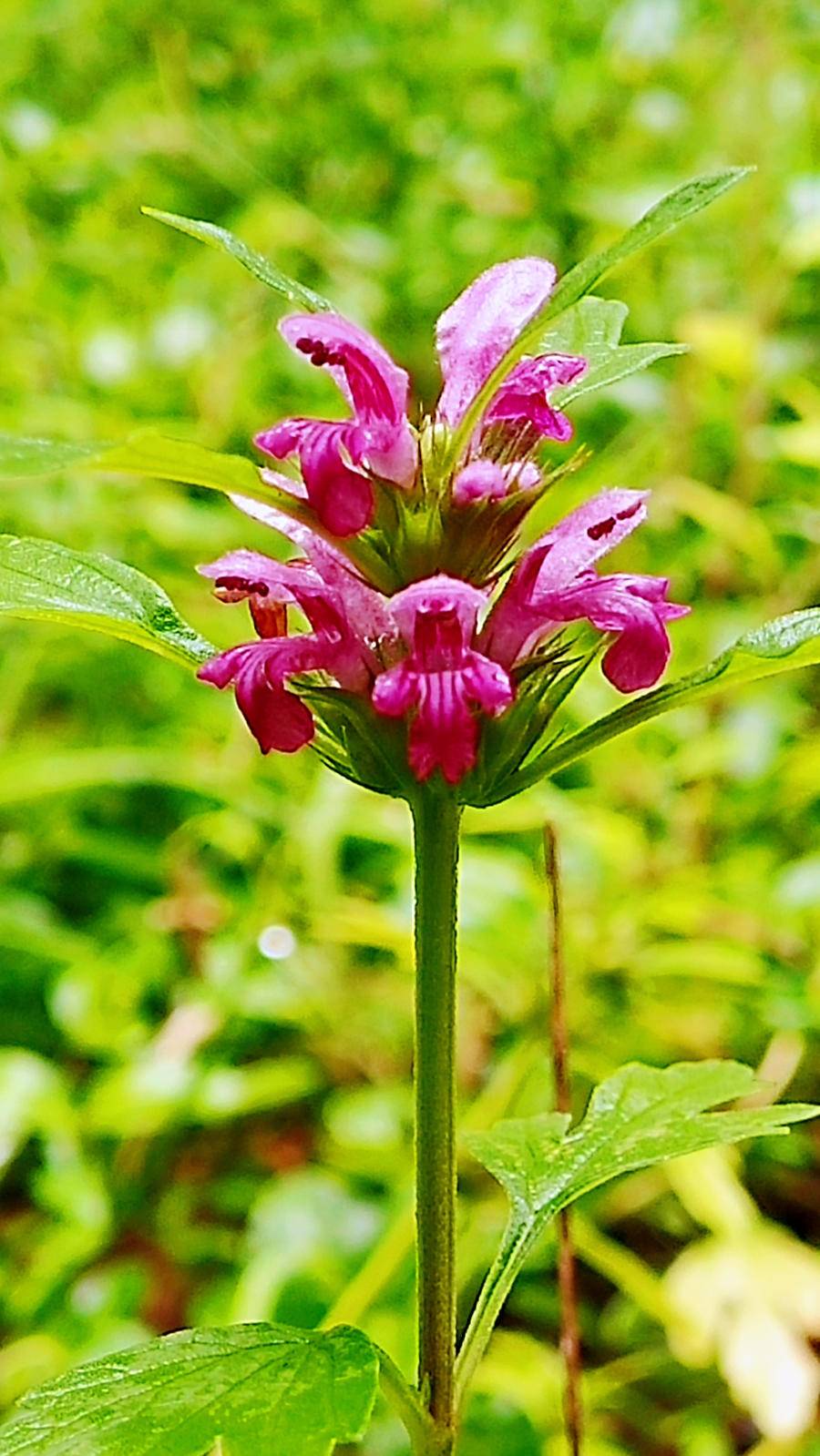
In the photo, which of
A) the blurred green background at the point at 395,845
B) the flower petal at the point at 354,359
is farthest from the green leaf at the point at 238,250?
the blurred green background at the point at 395,845

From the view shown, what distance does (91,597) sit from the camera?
0.29 metres

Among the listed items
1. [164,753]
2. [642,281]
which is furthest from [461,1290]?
[642,281]

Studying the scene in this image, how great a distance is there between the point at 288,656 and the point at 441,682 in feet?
0.11

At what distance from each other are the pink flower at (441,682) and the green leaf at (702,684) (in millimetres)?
17

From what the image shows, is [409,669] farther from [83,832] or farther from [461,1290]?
[83,832]

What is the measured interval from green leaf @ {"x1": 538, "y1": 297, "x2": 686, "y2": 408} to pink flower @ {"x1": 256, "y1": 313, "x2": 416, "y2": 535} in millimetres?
39

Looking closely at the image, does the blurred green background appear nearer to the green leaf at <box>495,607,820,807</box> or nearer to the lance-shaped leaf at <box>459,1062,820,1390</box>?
the lance-shaped leaf at <box>459,1062,820,1390</box>

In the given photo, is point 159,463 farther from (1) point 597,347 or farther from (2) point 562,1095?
(2) point 562,1095

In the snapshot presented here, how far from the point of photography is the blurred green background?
2.48 ft

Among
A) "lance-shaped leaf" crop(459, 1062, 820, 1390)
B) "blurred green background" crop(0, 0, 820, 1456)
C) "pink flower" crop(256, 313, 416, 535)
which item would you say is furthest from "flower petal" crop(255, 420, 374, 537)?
"blurred green background" crop(0, 0, 820, 1456)

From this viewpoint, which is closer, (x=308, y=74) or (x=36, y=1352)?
(x=36, y=1352)

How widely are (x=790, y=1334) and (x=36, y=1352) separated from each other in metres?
0.38

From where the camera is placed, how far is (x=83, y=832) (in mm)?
991

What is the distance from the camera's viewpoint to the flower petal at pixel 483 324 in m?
0.30
